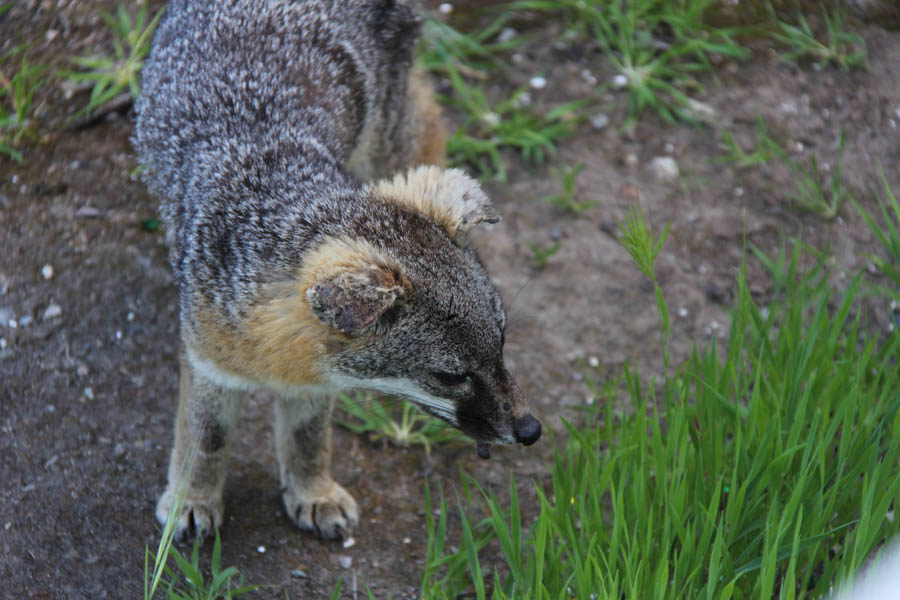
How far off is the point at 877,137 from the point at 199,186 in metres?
3.57

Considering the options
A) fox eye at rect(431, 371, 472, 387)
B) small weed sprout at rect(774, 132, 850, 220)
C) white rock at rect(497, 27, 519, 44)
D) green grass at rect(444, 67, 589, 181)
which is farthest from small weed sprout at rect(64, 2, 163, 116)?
small weed sprout at rect(774, 132, 850, 220)

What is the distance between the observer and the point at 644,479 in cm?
300

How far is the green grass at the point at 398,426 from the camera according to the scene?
3.99 meters

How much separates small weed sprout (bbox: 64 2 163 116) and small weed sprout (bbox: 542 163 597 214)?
2.08 meters

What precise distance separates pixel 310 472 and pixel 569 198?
2.04 metres

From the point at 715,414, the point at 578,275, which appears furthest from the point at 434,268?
the point at 578,275

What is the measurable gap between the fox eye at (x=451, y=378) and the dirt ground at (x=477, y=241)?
A: 2.77 ft

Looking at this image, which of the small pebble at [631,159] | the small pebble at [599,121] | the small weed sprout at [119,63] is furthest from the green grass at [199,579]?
the small pebble at [599,121]

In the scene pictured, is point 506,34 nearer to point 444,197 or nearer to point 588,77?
point 588,77

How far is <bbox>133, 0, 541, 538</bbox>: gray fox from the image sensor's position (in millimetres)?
2924

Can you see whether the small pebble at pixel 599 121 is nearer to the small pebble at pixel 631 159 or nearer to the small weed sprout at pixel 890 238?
the small pebble at pixel 631 159

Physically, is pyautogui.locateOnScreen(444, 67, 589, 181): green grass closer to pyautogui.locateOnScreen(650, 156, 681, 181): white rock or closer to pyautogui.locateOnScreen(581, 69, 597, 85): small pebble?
pyautogui.locateOnScreen(581, 69, 597, 85): small pebble

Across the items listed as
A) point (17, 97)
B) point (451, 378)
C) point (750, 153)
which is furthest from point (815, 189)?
point (17, 97)

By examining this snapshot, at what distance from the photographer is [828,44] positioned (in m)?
5.62
